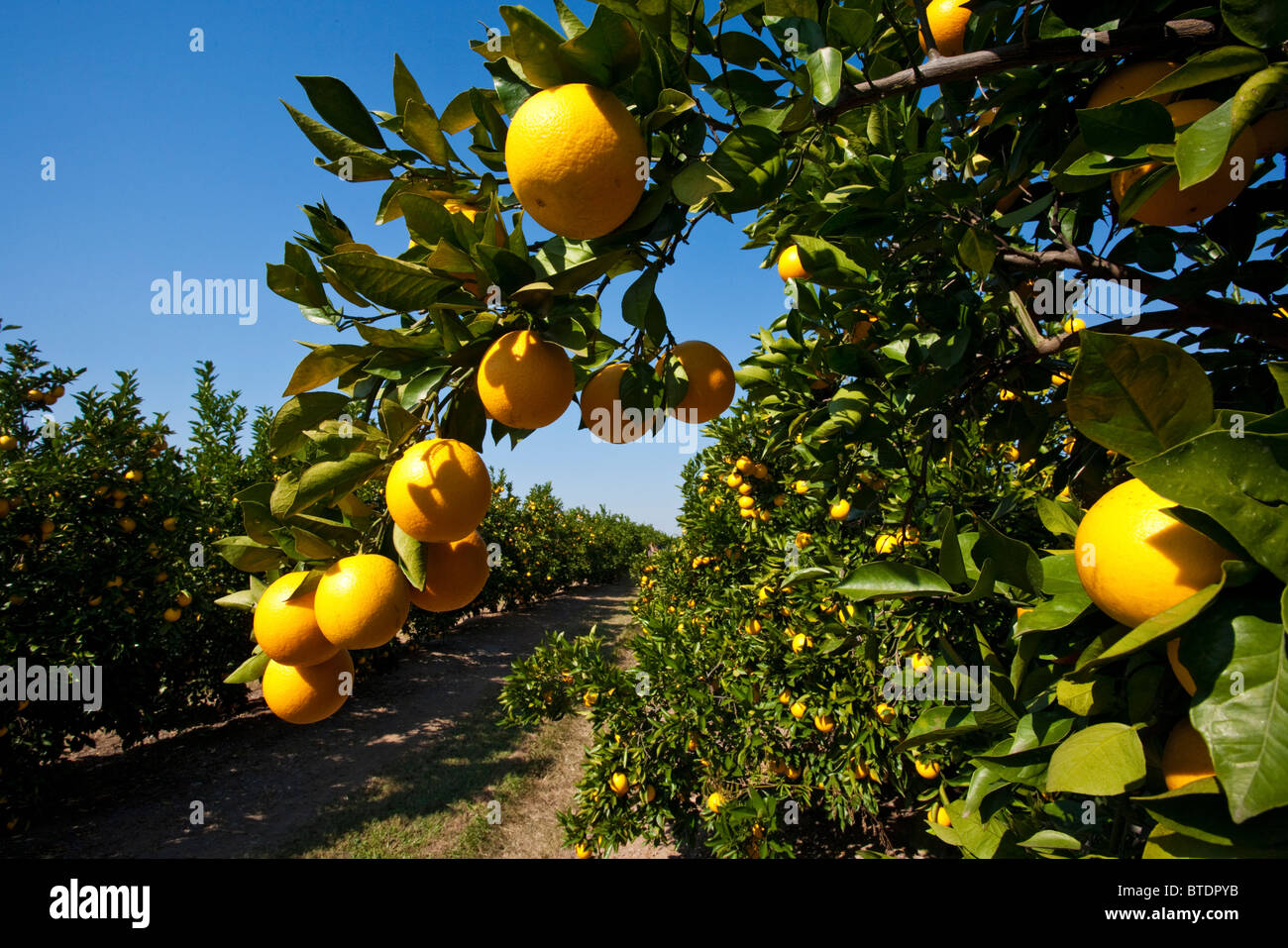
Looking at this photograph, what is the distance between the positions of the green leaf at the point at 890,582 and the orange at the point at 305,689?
0.84 metres

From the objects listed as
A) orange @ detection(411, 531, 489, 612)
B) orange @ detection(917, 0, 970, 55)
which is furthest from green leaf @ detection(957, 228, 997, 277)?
orange @ detection(411, 531, 489, 612)

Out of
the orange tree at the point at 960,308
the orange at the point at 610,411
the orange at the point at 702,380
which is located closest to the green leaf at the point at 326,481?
the orange tree at the point at 960,308

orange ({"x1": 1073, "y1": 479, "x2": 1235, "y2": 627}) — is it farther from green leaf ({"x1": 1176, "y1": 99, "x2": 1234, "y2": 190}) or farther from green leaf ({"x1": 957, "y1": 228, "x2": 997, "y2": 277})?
green leaf ({"x1": 957, "y1": 228, "x2": 997, "y2": 277})

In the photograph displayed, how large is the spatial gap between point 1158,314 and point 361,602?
1.57 m

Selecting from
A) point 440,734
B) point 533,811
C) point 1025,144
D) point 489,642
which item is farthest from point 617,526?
point 1025,144

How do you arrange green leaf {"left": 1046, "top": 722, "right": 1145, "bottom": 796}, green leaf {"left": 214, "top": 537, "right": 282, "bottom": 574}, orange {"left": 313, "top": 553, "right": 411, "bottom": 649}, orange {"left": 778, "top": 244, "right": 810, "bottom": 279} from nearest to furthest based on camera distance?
green leaf {"left": 1046, "top": 722, "right": 1145, "bottom": 796}, orange {"left": 313, "top": 553, "right": 411, "bottom": 649}, green leaf {"left": 214, "top": 537, "right": 282, "bottom": 574}, orange {"left": 778, "top": 244, "right": 810, "bottom": 279}

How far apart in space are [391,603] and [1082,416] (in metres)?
0.88

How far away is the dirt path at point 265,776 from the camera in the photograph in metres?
4.01

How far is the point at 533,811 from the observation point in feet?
15.4

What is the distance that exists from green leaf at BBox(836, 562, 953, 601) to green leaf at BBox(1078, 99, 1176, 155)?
1.91 feet

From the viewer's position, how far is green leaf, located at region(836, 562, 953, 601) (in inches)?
33.5

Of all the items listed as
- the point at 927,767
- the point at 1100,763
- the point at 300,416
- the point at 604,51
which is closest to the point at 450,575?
the point at 300,416

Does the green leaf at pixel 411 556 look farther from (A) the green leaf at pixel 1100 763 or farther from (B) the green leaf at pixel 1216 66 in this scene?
(B) the green leaf at pixel 1216 66
